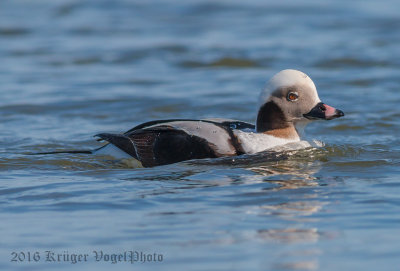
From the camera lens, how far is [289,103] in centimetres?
867

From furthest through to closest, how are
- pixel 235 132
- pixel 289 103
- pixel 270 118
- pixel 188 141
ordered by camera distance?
pixel 270 118
pixel 289 103
pixel 235 132
pixel 188 141

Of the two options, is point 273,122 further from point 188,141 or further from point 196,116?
point 196,116

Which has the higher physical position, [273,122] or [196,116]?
[273,122]

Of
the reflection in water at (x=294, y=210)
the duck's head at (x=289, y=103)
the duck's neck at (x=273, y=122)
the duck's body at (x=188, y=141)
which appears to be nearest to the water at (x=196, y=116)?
the reflection in water at (x=294, y=210)

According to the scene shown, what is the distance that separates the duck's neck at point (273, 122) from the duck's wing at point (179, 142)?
0.81 feet

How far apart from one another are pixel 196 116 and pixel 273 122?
333 centimetres

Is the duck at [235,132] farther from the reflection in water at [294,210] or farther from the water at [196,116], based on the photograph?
the reflection in water at [294,210]

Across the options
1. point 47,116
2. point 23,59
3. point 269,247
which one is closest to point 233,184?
point 269,247

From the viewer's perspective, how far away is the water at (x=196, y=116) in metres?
6.00

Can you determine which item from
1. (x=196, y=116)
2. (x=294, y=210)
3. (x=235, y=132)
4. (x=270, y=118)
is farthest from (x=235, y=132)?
(x=196, y=116)

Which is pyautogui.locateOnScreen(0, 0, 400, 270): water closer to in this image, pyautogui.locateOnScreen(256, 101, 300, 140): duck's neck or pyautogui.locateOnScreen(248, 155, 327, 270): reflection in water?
pyautogui.locateOnScreen(248, 155, 327, 270): reflection in water

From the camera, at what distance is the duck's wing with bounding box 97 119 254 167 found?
8344mm

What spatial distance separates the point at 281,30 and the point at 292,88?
10.4 metres

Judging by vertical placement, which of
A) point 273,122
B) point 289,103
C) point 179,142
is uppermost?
point 289,103
